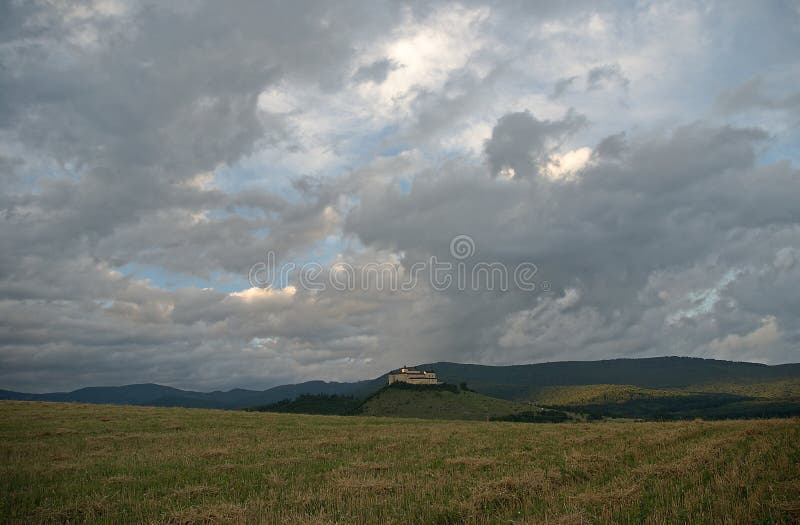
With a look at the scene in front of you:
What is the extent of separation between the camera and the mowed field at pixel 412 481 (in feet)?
38.1

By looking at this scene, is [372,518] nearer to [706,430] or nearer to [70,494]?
[70,494]

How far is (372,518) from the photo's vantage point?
38.9ft

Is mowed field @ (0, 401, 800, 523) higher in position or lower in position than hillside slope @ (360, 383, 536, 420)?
higher

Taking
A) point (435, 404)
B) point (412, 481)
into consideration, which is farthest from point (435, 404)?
point (412, 481)

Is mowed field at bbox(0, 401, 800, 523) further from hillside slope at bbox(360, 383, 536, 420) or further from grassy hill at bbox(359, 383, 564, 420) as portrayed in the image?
hillside slope at bbox(360, 383, 536, 420)

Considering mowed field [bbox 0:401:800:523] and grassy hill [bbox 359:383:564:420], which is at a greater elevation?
mowed field [bbox 0:401:800:523]

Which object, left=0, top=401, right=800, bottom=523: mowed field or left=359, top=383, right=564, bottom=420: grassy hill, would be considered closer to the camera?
left=0, top=401, right=800, bottom=523: mowed field

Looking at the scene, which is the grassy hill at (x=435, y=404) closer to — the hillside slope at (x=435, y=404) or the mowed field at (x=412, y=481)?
the hillside slope at (x=435, y=404)

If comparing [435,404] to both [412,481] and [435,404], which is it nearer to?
[435,404]

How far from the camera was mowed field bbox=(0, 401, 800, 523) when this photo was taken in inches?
457

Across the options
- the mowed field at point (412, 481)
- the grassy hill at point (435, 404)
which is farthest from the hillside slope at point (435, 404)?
the mowed field at point (412, 481)

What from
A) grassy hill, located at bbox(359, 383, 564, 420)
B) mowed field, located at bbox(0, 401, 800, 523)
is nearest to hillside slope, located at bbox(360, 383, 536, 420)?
grassy hill, located at bbox(359, 383, 564, 420)

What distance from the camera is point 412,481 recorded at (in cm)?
1600

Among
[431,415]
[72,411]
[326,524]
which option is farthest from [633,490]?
[431,415]
